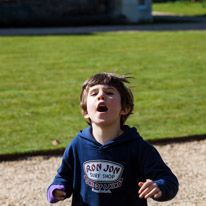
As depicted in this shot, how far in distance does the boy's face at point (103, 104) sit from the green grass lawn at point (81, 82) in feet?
1.90

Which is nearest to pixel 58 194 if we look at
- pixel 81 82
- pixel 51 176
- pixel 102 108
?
pixel 102 108

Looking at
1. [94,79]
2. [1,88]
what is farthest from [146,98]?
[94,79]

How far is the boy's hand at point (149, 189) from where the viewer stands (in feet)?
7.37

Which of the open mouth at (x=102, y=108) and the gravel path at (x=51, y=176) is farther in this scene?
the gravel path at (x=51, y=176)

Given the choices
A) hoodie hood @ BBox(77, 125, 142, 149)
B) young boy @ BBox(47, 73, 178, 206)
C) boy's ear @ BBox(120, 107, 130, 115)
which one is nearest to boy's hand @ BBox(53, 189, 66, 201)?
young boy @ BBox(47, 73, 178, 206)

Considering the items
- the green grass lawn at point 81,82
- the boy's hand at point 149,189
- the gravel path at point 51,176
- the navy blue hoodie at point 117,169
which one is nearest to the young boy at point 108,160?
the navy blue hoodie at point 117,169

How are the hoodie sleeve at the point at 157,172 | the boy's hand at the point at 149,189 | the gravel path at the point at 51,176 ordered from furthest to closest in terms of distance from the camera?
1. the gravel path at the point at 51,176
2. the hoodie sleeve at the point at 157,172
3. the boy's hand at the point at 149,189

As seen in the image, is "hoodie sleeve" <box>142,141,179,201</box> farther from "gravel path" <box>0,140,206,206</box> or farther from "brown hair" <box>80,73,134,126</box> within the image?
"gravel path" <box>0,140,206,206</box>

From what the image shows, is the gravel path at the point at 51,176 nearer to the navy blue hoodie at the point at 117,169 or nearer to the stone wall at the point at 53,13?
the navy blue hoodie at the point at 117,169

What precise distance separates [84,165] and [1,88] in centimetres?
588

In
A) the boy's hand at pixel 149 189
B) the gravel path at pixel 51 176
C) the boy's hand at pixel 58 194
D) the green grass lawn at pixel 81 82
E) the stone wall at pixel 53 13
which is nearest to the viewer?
the boy's hand at pixel 149 189

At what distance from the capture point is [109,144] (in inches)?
98.1

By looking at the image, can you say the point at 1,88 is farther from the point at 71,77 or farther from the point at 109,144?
the point at 109,144

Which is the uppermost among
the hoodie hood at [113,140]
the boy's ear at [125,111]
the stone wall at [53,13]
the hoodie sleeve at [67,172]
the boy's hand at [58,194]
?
the boy's ear at [125,111]
